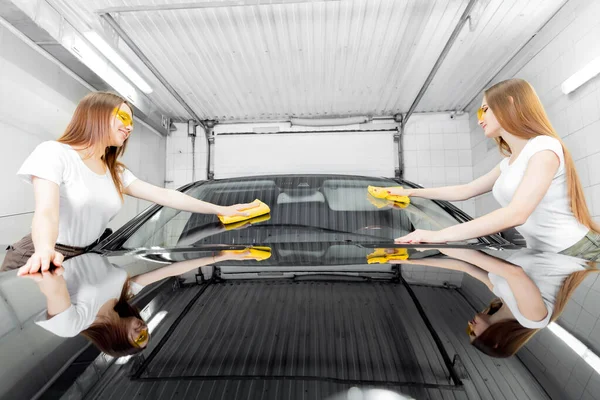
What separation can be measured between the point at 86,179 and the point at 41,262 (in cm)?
48

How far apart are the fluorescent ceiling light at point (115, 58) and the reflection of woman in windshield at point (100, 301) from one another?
346 cm

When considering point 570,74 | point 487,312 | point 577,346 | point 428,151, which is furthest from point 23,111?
point 428,151

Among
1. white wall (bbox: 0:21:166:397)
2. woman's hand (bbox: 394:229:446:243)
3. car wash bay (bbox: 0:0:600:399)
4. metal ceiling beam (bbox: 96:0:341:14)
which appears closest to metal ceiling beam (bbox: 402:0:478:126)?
car wash bay (bbox: 0:0:600:399)

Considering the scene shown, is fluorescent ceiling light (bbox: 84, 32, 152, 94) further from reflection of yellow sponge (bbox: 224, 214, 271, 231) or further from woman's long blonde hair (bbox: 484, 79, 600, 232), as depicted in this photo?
woman's long blonde hair (bbox: 484, 79, 600, 232)

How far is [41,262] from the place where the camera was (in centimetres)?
91

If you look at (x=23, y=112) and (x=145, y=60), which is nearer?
(x=23, y=112)

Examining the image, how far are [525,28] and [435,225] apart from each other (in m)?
3.65

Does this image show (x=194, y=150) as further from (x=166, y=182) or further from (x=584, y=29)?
(x=584, y=29)

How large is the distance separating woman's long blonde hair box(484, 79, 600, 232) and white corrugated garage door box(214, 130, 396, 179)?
14.3 ft

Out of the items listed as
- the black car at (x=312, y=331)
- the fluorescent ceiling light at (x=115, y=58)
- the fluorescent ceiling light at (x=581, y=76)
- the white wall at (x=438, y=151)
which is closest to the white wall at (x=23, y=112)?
the fluorescent ceiling light at (x=115, y=58)

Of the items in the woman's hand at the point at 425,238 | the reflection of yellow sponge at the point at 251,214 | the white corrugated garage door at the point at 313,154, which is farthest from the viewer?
the white corrugated garage door at the point at 313,154

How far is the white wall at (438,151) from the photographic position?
5910mm

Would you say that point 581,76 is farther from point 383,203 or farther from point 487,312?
point 487,312

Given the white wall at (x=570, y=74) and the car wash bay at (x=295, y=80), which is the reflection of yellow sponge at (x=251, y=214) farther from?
the white wall at (x=570, y=74)
